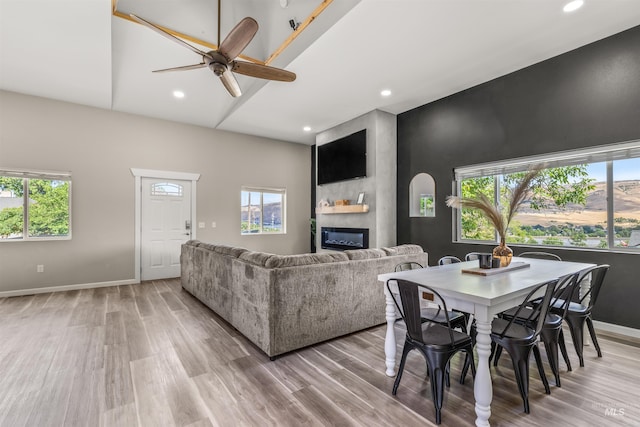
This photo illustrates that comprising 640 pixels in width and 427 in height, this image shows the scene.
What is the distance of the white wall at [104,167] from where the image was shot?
4.59 metres

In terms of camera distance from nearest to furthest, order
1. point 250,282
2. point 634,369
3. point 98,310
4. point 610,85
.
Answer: point 634,369, point 250,282, point 610,85, point 98,310

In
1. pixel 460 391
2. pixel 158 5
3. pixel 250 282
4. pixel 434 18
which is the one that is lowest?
pixel 460 391

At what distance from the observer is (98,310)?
12.6ft

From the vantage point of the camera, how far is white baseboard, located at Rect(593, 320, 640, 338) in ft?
9.83

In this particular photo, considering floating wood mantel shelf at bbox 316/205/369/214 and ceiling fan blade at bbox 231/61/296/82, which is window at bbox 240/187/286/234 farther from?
ceiling fan blade at bbox 231/61/296/82

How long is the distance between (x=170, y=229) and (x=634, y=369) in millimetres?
6644

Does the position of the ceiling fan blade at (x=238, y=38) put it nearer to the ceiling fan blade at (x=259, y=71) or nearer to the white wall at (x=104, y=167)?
the ceiling fan blade at (x=259, y=71)

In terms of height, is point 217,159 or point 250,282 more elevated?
point 217,159

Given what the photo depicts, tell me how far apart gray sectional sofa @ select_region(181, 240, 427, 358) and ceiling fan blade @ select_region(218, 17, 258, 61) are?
189cm

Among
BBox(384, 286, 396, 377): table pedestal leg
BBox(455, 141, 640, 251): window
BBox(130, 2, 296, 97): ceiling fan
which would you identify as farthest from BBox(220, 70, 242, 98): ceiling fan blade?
BBox(455, 141, 640, 251): window

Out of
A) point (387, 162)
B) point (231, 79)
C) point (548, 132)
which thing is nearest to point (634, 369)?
point (548, 132)

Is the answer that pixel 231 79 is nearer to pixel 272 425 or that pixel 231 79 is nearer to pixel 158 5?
pixel 158 5

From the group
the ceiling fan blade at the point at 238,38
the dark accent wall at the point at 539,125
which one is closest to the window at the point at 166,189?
the ceiling fan blade at the point at 238,38

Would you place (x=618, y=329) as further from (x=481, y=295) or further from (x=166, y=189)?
(x=166, y=189)
